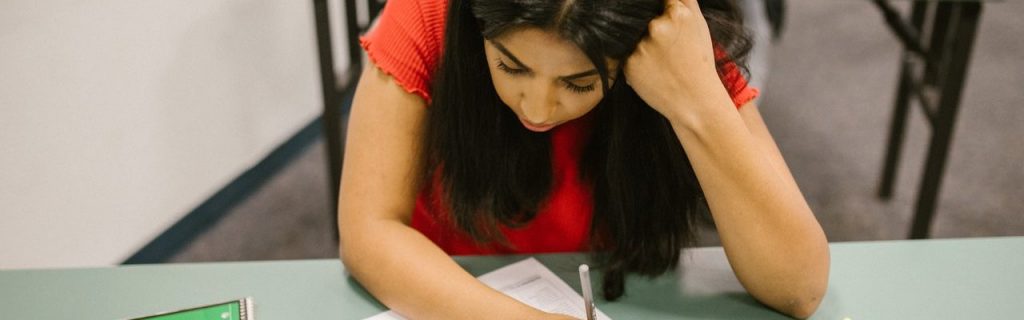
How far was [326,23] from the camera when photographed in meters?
1.88

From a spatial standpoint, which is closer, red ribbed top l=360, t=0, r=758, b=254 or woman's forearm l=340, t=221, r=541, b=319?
woman's forearm l=340, t=221, r=541, b=319

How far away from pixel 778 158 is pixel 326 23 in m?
1.16

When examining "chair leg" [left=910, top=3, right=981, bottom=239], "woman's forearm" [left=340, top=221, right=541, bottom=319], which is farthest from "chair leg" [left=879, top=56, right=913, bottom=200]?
"woman's forearm" [left=340, top=221, right=541, bottom=319]

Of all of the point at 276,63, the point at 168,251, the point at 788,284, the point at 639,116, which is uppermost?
the point at 639,116

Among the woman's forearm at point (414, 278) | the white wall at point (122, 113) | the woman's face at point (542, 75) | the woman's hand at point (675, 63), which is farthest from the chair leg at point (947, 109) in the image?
the white wall at point (122, 113)

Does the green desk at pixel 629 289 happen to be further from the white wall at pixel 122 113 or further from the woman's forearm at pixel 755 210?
the white wall at pixel 122 113

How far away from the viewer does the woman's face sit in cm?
82

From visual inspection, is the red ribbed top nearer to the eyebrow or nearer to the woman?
the woman

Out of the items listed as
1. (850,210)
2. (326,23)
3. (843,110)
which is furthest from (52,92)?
(843,110)

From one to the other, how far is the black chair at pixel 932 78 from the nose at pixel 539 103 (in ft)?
4.09

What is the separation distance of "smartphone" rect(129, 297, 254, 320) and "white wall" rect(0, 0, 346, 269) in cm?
95

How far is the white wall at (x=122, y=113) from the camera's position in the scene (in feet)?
5.49

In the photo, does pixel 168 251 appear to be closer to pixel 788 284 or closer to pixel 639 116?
pixel 639 116

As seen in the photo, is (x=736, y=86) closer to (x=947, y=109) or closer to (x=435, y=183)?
(x=435, y=183)
